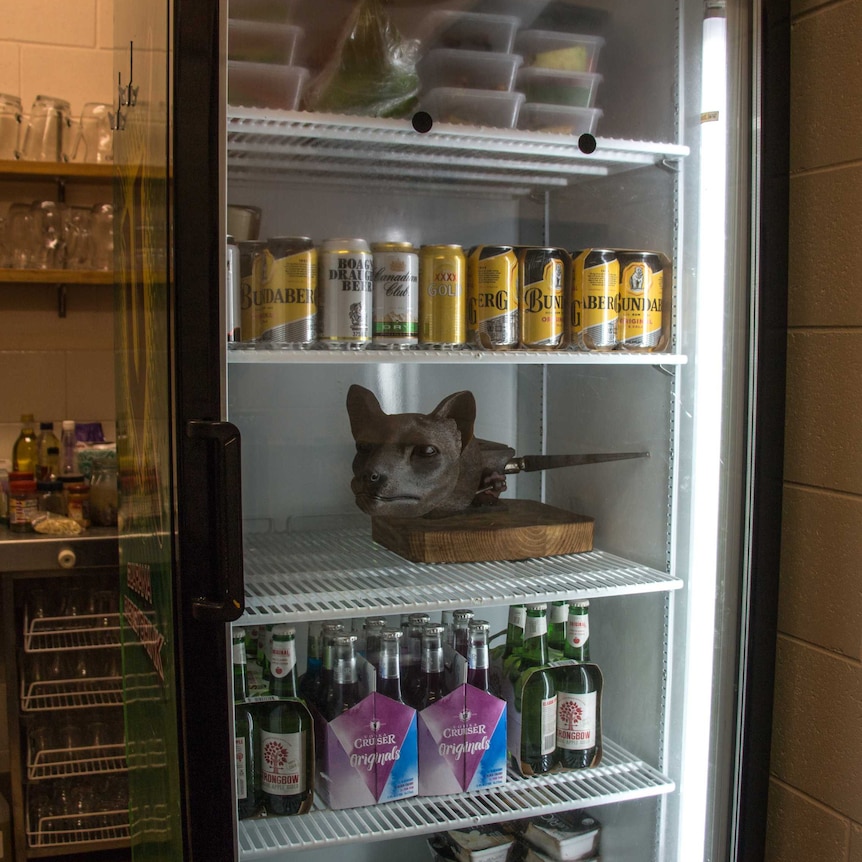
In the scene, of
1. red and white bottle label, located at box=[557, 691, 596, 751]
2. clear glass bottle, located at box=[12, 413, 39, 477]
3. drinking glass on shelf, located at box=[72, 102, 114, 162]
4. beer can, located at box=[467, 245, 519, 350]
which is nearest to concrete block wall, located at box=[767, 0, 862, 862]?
red and white bottle label, located at box=[557, 691, 596, 751]

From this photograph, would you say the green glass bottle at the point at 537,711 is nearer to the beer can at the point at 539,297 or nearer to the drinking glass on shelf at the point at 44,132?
the beer can at the point at 539,297

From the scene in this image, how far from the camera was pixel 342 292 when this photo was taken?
1431 millimetres

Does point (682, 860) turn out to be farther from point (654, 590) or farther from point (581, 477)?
point (581, 477)

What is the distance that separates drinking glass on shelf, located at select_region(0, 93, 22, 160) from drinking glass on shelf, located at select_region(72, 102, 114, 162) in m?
0.16

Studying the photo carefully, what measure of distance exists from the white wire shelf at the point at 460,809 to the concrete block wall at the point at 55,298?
1837mm

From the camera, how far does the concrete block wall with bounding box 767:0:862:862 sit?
4.82 feet

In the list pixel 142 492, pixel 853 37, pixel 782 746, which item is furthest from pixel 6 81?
pixel 782 746

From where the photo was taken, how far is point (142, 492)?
1.53m

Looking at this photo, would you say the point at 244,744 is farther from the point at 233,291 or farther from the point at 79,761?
the point at 79,761

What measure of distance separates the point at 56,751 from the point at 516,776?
142 cm

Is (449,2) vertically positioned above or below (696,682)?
above

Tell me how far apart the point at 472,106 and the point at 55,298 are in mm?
1889

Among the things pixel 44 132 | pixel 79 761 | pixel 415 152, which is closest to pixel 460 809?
pixel 415 152

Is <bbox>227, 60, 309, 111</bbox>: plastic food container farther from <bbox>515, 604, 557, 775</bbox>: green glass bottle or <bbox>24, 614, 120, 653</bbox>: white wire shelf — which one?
<bbox>24, 614, 120, 653</bbox>: white wire shelf
